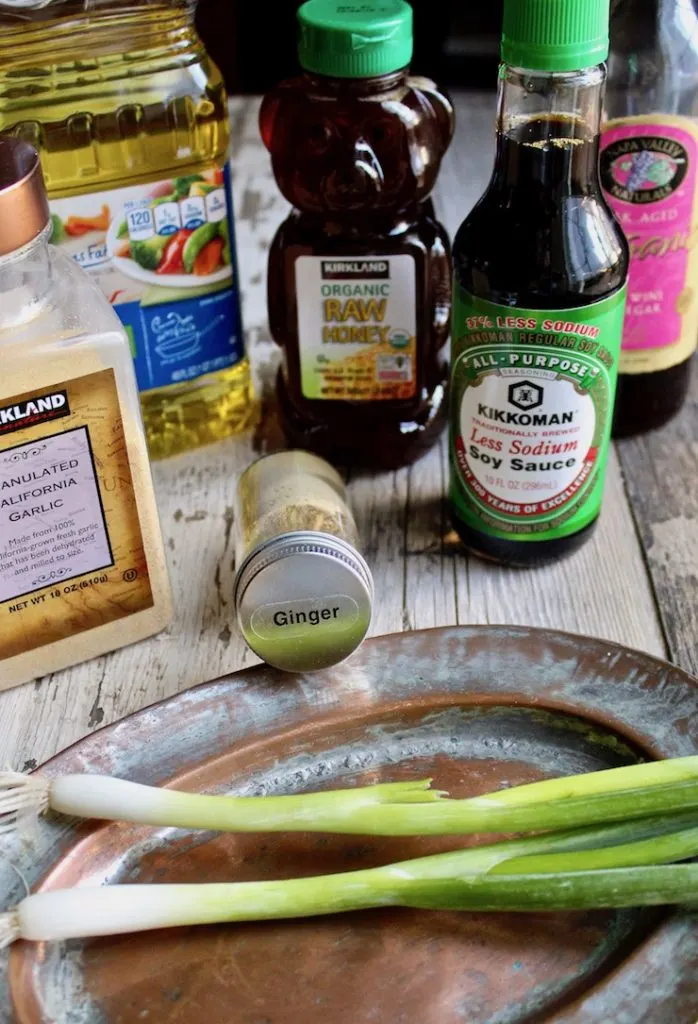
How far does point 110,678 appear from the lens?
0.88 meters

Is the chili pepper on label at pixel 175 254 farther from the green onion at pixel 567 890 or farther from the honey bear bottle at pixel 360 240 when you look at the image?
the green onion at pixel 567 890

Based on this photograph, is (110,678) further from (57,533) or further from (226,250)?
(226,250)

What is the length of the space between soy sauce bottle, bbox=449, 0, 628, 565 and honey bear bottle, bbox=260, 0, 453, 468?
134 mm

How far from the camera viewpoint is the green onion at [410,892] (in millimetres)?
638

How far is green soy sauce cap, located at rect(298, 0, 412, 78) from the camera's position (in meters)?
0.87

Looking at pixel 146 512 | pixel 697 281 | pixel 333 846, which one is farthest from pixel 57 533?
pixel 697 281

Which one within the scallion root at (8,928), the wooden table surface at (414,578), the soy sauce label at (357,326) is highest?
the soy sauce label at (357,326)

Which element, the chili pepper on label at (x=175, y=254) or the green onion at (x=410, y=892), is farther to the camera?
the chili pepper on label at (x=175, y=254)

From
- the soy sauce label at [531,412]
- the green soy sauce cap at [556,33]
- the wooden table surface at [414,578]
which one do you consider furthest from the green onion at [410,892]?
the green soy sauce cap at [556,33]

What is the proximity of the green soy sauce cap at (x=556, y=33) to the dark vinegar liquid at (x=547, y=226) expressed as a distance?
6cm

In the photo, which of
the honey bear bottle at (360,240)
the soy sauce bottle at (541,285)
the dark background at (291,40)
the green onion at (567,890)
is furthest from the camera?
the dark background at (291,40)

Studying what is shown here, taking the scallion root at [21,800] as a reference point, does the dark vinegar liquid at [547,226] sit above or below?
above

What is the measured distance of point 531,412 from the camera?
85 cm

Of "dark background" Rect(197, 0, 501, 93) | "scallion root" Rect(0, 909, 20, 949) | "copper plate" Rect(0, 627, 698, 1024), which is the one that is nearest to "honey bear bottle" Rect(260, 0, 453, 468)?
"copper plate" Rect(0, 627, 698, 1024)
